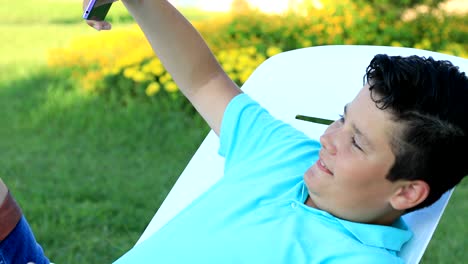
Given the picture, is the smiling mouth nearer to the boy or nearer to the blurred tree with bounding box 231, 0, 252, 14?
the boy

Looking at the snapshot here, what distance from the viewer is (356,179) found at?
1.93 metres

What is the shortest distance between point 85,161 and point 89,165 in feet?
0.20

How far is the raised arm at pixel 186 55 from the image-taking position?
2.25 meters

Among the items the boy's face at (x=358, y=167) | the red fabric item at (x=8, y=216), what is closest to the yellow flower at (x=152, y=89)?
the red fabric item at (x=8, y=216)

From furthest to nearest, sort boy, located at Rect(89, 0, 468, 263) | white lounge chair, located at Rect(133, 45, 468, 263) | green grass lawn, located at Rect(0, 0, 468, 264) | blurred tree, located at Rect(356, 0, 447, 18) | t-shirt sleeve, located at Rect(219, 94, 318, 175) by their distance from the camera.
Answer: blurred tree, located at Rect(356, 0, 447, 18), green grass lawn, located at Rect(0, 0, 468, 264), white lounge chair, located at Rect(133, 45, 468, 263), t-shirt sleeve, located at Rect(219, 94, 318, 175), boy, located at Rect(89, 0, 468, 263)

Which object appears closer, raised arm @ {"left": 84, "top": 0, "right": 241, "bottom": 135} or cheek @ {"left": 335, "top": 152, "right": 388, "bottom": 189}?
cheek @ {"left": 335, "top": 152, "right": 388, "bottom": 189}

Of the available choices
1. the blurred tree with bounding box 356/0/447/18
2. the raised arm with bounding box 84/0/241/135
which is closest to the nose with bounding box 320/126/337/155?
the raised arm with bounding box 84/0/241/135

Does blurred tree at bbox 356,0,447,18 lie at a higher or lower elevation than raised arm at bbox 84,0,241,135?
lower

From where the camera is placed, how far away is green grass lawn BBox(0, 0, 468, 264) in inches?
152

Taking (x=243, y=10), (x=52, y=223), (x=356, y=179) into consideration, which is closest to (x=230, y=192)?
(x=356, y=179)

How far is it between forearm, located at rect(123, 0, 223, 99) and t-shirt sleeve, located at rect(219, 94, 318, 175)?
116mm

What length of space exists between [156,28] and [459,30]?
3.49 metres

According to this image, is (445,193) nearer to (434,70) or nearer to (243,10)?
(434,70)

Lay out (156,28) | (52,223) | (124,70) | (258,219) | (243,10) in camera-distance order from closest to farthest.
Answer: (258,219), (156,28), (52,223), (124,70), (243,10)
